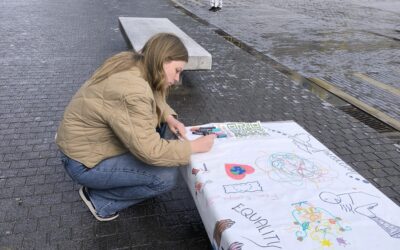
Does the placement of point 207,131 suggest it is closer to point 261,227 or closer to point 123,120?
point 123,120

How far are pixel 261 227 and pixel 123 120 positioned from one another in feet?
3.04

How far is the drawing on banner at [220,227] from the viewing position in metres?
1.74

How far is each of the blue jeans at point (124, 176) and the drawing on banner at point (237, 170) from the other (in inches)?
20.2

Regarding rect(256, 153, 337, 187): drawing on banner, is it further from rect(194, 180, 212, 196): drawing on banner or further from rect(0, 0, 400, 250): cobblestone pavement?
rect(0, 0, 400, 250): cobblestone pavement

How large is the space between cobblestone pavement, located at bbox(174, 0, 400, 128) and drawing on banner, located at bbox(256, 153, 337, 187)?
3.21m

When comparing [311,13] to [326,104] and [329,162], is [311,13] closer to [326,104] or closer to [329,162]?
[326,104]

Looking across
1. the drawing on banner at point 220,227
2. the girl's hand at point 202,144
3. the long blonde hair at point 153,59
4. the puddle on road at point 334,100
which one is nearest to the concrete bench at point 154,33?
the puddle on road at point 334,100

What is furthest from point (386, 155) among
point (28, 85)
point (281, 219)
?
point (28, 85)

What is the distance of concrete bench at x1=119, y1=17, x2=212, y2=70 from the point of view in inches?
211

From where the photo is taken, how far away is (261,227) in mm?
1727

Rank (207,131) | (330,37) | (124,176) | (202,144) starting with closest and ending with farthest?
(202,144) < (124,176) < (207,131) < (330,37)

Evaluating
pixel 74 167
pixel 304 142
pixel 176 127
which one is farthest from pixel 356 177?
pixel 74 167

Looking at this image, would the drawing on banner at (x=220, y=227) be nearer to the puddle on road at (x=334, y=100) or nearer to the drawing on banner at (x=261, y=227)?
the drawing on banner at (x=261, y=227)

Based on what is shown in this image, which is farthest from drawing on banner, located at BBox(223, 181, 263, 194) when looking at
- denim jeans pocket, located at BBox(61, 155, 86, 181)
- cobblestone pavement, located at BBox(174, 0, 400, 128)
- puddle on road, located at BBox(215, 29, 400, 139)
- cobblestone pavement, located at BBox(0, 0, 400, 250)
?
cobblestone pavement, located at BBox(174, 0, 400, 128)
